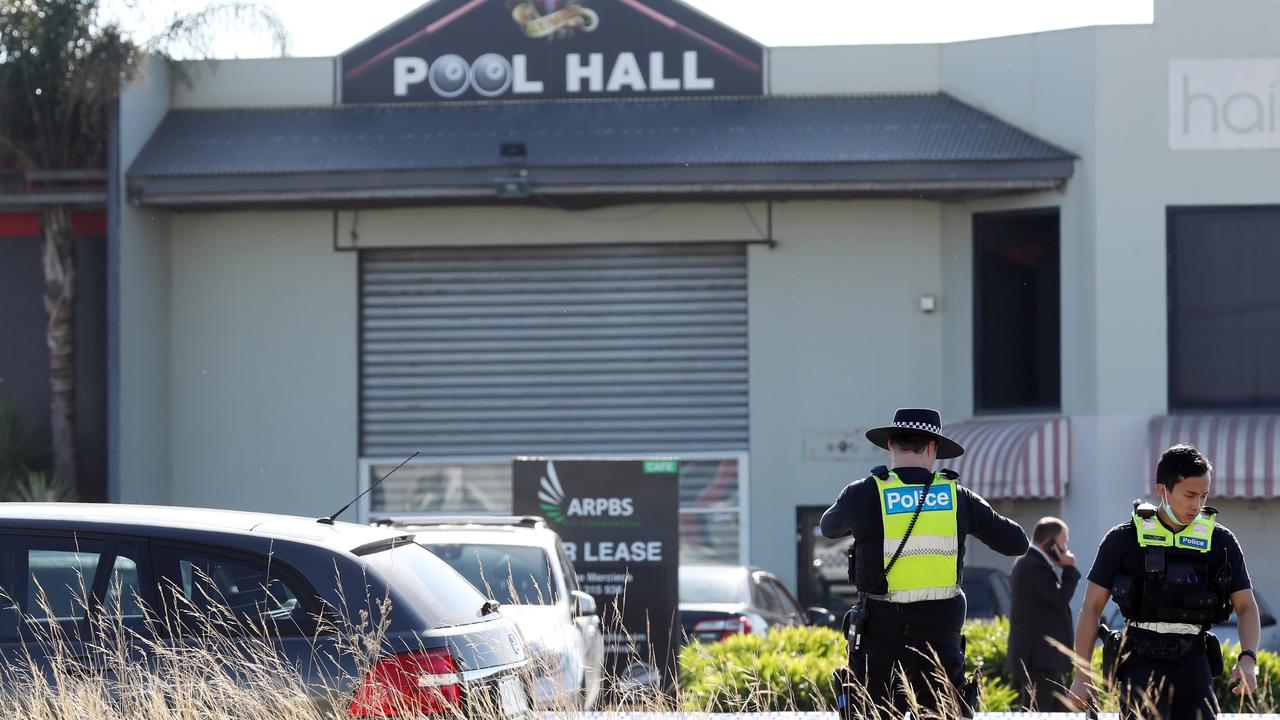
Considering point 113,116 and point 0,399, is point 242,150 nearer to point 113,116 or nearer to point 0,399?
point 113,116

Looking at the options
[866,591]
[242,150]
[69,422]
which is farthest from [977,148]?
[866,591]

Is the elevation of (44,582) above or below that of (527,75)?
below

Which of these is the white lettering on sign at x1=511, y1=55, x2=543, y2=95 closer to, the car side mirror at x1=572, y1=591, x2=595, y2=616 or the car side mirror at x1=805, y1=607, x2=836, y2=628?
the car side mirror at x1=805, y1=607, x2=836, y2=628

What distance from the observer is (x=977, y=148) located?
59.4 ft

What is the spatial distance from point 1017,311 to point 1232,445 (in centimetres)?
290

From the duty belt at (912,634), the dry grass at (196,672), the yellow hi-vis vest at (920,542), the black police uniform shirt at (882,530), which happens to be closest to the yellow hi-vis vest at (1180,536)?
the black police uniform shirt at (882,530)

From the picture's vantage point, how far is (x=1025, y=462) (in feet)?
57.7

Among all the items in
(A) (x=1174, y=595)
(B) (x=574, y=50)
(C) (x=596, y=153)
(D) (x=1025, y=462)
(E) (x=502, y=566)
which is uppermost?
(B) (x=574, y=50)

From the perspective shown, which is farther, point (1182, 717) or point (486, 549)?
point (486, 549)

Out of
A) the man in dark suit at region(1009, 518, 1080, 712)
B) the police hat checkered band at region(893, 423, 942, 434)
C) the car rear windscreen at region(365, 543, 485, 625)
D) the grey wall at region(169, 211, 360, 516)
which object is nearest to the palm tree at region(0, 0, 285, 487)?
the grey wall at region(169, 211, 360, 516)

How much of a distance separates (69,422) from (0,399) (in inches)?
40.7

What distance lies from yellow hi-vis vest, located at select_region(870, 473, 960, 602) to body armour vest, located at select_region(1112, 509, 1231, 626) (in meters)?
0.68

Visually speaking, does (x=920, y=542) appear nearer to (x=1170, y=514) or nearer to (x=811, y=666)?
(x=1170, y=514)

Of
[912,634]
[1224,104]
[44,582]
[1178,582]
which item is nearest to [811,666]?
→ [912,634]
